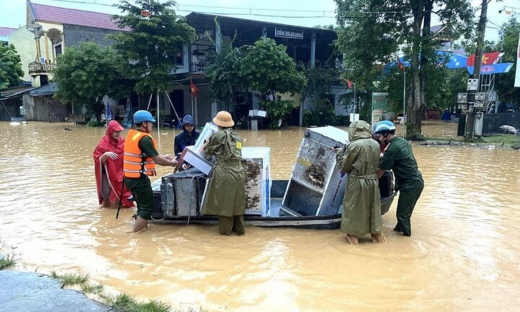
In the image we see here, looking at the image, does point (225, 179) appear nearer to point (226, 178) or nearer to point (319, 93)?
point (226, 178)

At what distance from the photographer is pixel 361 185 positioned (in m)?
4.39

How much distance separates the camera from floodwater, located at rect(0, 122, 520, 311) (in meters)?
3.36

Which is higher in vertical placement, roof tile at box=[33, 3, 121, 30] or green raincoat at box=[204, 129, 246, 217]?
roof tile at box=[33, 3, 121, 30]

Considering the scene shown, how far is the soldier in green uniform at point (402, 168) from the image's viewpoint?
466cm

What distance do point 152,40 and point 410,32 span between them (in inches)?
564

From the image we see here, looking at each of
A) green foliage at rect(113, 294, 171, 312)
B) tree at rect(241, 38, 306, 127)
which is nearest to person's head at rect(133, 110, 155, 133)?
green foliage at rect(113, 294, 171, 312)

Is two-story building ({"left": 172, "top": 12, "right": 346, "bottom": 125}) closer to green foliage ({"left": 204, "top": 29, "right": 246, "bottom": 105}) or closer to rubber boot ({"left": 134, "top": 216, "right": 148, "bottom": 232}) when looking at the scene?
green foliage ({"left": 204, "top": 29, "right": 246, "bottom": 105})

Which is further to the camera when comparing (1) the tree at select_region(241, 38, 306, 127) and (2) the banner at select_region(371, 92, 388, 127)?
(1) the tree at select_region(241, 38, 306, 127)

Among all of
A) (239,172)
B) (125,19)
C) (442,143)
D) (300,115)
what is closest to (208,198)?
(239,172)

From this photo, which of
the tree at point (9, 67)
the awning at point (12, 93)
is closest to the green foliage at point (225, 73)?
the awning at point (12, 93)

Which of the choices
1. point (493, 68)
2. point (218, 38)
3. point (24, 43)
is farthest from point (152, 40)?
point (24, 43)

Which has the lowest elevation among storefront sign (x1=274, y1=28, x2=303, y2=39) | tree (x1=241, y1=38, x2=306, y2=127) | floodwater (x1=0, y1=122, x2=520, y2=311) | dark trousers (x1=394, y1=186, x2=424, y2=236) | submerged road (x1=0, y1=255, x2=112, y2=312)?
floodwater (x1=0, y1=122, x2=520, y2=311)

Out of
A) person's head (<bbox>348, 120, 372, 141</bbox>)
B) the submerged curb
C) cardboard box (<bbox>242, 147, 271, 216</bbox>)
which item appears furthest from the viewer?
cardboard box (<bbox>242, 147, 271, 216</bbox>)

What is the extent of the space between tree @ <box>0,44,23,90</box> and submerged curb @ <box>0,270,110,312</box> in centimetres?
4093
